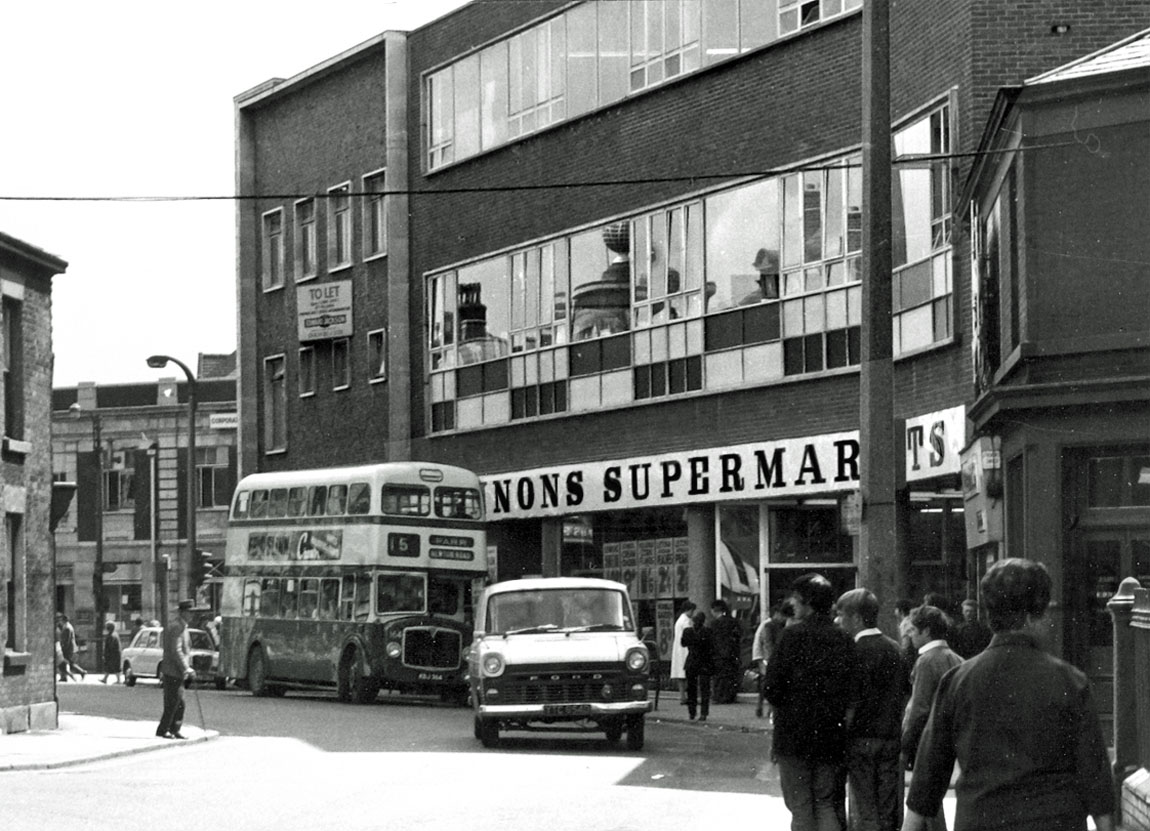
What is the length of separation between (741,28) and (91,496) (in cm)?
4743

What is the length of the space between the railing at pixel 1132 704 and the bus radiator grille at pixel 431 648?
18829 mm

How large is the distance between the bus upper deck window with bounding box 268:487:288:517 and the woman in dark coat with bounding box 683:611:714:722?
991 cm

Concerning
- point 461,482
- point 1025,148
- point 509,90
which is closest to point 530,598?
point 1025,148

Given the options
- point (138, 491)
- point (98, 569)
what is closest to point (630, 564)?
point (98, 569)

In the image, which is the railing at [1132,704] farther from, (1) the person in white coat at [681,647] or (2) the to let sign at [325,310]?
(2) the to let sign at [325,310]

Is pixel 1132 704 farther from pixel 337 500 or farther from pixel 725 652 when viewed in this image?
pixel 337 500

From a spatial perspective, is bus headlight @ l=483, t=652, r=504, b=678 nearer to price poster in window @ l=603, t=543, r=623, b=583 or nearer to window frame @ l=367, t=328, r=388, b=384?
price poster in window @ l=603, t=543, r=623, b=583

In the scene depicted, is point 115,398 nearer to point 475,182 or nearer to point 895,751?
point 475,182

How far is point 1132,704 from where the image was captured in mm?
15055

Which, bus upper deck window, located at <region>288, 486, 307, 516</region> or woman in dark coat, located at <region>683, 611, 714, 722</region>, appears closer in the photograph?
woman in dark coat, located at <region>683, 611, 714, 722</region>

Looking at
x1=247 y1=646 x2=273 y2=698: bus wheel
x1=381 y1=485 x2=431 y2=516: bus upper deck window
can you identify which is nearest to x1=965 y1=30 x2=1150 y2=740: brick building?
x1=381 y1=485 x2=431 y2=516: bus upper deck window

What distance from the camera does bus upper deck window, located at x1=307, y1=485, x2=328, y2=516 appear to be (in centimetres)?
3522

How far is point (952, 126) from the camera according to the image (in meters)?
27.8

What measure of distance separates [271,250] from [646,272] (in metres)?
15.9
